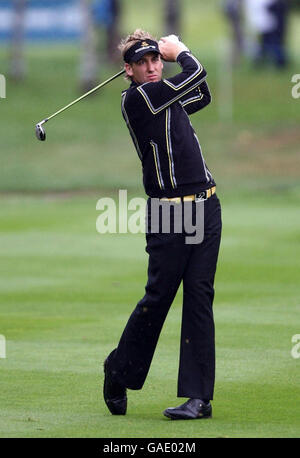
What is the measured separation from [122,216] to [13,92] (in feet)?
61.2

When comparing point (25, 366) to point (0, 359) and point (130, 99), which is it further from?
point (130, 99)

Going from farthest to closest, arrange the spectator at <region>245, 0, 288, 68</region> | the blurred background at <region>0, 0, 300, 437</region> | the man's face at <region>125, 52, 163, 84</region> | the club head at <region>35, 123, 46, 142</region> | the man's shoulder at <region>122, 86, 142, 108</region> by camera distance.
→ the spectator at <region>245, 0, 288, 68</region> → the club head at <region>35, 123, 46, 142</region> → the blurred background at <region>0, 0, 300, 437</region> → the man's face at <region>125, 52, 163, 84</region> → the man's shoulder at <region>122, 86, 142, 108</region>

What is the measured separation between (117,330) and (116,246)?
556 cm

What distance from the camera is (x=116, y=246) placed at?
1534cm

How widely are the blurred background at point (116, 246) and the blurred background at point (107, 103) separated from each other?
0.07m

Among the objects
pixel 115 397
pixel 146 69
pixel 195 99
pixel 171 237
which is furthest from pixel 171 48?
pixel 115 397

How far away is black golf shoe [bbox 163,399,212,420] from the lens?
22.6 ft

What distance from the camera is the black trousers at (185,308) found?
22.9 feet

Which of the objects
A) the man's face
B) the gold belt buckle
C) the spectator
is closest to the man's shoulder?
the man's face

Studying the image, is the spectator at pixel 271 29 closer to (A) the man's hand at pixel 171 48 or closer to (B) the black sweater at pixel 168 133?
(A) the man's hand at pixel 171 48

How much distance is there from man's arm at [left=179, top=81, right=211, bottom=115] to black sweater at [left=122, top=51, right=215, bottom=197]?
5cm

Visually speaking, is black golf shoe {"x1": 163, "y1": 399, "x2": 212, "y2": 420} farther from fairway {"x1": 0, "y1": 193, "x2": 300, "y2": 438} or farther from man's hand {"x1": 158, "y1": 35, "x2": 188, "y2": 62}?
man's hand {"x1": 158, "y1": 35, "x2": 188, "y2": 62}
